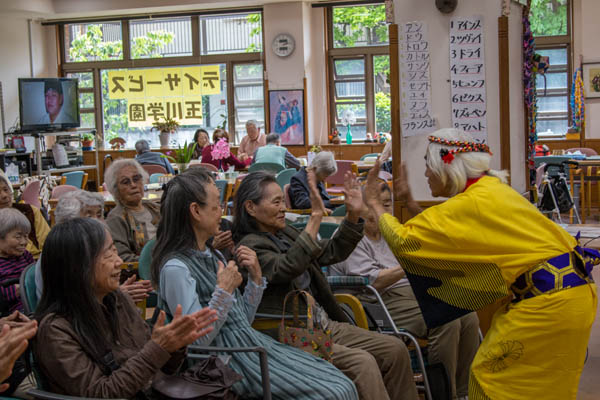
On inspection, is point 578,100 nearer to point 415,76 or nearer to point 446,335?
point 415,76

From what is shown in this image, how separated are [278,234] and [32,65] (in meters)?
11.8

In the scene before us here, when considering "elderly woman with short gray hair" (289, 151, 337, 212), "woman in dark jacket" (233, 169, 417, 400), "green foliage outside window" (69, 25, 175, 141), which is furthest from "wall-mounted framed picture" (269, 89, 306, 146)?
"woman in dark jacket" (233, 169, 417, 400)

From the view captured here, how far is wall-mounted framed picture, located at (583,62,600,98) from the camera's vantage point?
1103 centimetres

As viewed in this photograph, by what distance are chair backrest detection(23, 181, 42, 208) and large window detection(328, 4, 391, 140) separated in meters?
6.54

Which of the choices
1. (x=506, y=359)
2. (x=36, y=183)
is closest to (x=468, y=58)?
(x=506, y=359)

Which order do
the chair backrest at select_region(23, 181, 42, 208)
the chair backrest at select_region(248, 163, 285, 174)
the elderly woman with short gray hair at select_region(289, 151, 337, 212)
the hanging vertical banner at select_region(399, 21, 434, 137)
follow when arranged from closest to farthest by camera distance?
the hanging vertical banner at select_region(399, 21, 434, 137), the elderly woman with short gray hair at select_region(289, 151, 337, 212), the chair backrest at select_region(23, 181, 42, 208), the chair backrest at select_region(248, 163, 285, 174)

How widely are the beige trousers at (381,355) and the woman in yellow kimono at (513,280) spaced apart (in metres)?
0.46

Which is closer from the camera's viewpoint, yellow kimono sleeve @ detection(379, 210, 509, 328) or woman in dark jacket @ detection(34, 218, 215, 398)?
woman in dark jacket @ detection(34, 218, 215, 398)

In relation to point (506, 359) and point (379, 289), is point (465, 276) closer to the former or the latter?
point (506, 359)

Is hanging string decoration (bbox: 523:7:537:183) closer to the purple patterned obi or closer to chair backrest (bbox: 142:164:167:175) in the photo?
the purple patterned obi

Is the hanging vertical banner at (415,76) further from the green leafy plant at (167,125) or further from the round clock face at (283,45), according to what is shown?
the green leafy plant at (167,125)

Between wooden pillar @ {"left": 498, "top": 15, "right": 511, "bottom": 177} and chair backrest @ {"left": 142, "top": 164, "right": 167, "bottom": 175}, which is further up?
wooden pillar @ {"left": 498, "top": 15, "right": 511, "bottom": 177}

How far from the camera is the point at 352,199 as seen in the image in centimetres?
307

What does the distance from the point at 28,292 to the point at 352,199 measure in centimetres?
139
